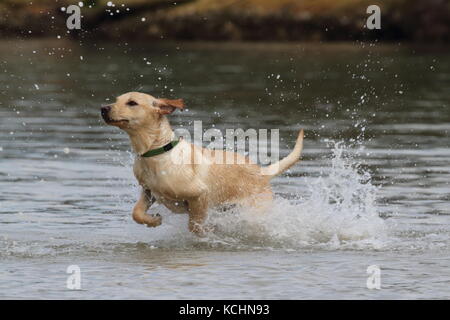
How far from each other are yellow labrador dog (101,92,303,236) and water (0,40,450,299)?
0.22 meters

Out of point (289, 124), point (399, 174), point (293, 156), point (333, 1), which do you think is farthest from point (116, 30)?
point (293, 156)

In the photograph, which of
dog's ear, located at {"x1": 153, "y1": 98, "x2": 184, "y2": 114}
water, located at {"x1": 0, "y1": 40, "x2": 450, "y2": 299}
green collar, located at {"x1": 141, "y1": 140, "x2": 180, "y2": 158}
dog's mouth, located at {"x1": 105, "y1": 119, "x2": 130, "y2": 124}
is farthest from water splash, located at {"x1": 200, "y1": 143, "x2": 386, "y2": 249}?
dog's mouth, located at {"x1": 105, "y1": 119, "x2": 130, "y2": 124}

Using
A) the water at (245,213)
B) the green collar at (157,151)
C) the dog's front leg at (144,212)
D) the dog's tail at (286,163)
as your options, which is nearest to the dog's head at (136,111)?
the green collar at (157,151)

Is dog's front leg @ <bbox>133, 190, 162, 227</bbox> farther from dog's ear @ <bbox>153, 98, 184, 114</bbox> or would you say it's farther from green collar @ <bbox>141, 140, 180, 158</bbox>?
dog's ear @ <bbox>153, 98, 184, 114</bbox>

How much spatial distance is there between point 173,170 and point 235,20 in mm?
32880

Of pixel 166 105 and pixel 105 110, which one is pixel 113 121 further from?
pixel 166 105

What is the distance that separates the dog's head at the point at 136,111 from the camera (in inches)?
412

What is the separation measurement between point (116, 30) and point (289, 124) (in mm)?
24465

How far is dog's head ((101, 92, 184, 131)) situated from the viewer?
10461mm

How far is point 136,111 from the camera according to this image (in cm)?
1059

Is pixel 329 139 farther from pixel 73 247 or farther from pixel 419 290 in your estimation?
pixel 419 290

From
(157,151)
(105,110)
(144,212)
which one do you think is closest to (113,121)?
(105,110)

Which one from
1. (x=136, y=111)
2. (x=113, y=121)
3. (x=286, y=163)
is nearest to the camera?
(x=113, y=121)

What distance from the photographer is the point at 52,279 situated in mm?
9484
